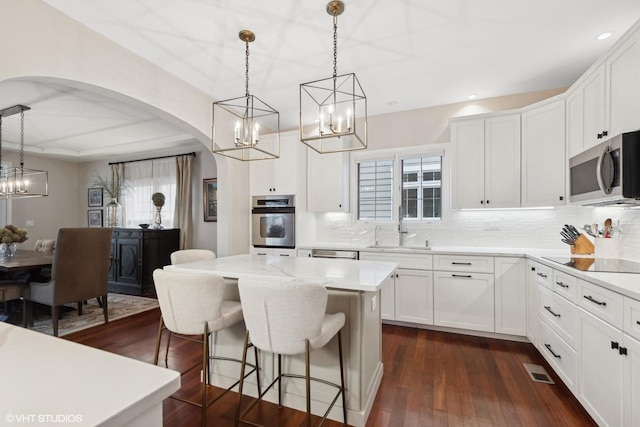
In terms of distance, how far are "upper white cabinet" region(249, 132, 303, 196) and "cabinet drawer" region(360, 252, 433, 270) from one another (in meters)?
1.38

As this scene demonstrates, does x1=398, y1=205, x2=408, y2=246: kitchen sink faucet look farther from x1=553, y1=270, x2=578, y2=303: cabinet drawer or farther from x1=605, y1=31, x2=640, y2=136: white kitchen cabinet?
x1=605, y1=31, x2=640, y2=136: white kitchen cabinet

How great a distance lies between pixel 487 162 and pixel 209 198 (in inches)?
173

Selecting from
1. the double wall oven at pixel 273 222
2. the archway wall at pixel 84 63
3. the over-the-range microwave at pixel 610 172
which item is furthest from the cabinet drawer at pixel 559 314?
the archway wall at pixel 84 63

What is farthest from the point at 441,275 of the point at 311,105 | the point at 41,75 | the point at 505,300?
the point at 41,75

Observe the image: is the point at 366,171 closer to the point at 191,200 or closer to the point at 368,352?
the point at 368,352

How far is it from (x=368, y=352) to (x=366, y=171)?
279cm

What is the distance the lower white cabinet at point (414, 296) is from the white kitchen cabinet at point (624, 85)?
2.01 metres

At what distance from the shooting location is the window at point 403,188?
396 cm

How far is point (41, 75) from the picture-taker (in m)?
2.06

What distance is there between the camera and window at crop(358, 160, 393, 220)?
4.19 metres

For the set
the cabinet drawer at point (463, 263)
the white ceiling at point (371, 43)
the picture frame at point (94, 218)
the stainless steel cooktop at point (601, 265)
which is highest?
the white ceiling at point (371, 43)

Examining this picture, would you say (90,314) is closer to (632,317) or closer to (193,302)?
(193,302)

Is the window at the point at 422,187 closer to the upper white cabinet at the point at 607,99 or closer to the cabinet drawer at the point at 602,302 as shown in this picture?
the upper white cabinet at the point at 607,99

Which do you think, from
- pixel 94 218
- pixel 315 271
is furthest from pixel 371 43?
pixel 94 218
